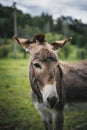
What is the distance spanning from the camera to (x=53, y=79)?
2406 mm

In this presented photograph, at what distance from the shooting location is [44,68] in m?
2.41

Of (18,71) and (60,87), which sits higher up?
(60,87)

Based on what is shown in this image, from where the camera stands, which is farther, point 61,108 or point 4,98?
point 4,98

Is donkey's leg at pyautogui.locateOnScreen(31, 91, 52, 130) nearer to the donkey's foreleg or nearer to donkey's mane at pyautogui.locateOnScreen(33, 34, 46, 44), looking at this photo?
the donkey's foreleg

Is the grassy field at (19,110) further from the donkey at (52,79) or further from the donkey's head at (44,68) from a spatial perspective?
the donkey's head at (44,68)

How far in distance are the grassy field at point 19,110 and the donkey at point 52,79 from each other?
0.63ft

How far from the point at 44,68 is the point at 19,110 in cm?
159

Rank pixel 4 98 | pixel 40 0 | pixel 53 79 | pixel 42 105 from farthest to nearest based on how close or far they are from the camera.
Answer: pixel 40 0, pixel 4 98, pixel 42 105, pixel 53 79

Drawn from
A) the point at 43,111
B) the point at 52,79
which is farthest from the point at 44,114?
the point at 52,79

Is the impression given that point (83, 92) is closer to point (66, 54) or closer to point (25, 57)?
point (25, 57)

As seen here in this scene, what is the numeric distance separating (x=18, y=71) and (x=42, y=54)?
10.7ft

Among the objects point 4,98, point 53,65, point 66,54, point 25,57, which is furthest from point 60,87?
point 66,54

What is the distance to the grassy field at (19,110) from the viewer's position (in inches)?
139

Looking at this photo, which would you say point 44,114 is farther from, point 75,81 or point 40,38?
point 40,38
